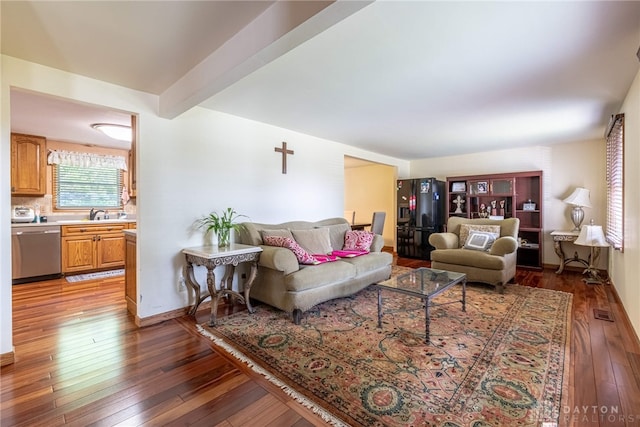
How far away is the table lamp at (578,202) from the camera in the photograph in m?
4.70

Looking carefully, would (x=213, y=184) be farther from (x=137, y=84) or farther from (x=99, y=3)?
(x=99, y=3)

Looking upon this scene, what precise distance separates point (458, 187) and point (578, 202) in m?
1.96

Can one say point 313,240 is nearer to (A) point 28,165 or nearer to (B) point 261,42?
(B) point 261,42

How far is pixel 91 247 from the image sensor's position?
482 cm

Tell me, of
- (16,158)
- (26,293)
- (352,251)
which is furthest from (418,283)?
(16,158)

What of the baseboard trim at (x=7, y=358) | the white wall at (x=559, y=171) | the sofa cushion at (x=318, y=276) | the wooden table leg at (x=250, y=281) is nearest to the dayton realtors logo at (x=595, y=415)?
the sofa cushion at (x=318, y=276)

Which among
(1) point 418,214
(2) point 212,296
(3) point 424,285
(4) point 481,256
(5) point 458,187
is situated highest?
(5) point 458,187

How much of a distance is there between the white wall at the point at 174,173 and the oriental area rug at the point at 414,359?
931mm

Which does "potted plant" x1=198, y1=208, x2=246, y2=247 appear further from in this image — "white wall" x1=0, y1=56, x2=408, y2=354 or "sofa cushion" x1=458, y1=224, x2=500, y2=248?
"sofa cushion" x1=458, y1=224, x2=500, y2=248

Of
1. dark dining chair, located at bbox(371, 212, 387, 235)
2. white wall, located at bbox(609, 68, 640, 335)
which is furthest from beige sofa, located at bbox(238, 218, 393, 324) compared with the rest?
white wall, located at bbox(609, 68, 640, 335)

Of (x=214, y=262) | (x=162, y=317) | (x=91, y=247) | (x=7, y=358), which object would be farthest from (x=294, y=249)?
(x=91, y=247)

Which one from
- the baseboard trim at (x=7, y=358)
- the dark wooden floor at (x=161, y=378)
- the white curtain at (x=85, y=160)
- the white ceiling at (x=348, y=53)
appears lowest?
the dark wooden floor at (x=161, y=378)

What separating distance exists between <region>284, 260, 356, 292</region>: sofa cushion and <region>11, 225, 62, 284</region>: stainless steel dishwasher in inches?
161

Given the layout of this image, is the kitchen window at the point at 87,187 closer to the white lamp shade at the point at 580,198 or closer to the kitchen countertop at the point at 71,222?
the kitchen countertop at the point at 71,222
